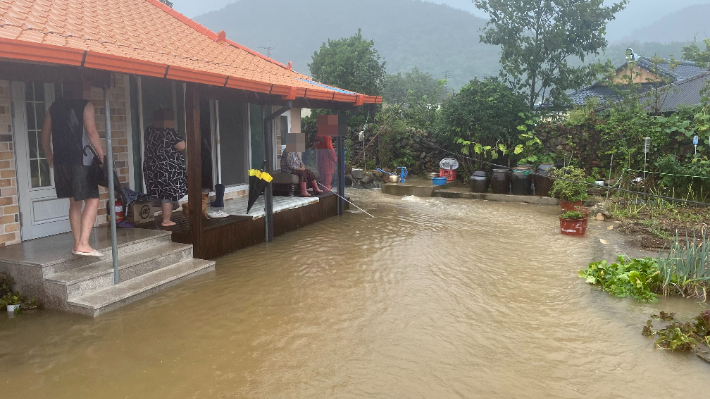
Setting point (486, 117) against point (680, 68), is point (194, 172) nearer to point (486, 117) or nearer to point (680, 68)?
point (486, 117)

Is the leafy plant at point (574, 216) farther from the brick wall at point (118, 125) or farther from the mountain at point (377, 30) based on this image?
the mountain at point (377, 30)

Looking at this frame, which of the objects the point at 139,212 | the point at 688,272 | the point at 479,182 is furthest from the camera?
the point at 479,182

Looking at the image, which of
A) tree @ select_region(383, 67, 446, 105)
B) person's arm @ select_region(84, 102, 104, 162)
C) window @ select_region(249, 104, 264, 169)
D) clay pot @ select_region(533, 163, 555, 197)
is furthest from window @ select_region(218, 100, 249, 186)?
tree @ select_region(383, 67, 446, 105)

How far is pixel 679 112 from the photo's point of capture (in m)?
11.4

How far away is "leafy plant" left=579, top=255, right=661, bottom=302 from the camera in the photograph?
16.8 feet

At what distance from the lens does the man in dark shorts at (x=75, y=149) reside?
4.79 meters

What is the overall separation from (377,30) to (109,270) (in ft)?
398

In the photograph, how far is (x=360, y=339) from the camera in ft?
13.3

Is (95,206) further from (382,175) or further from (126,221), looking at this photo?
(382,175)

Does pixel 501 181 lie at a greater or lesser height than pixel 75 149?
lesser

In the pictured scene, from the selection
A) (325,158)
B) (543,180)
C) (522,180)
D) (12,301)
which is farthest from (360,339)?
(522,180)

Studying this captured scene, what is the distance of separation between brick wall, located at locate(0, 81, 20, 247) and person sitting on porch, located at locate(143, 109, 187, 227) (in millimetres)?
1396

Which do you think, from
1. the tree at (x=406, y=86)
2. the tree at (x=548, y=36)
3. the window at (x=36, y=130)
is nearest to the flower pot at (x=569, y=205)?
the tree at (x=548, y=36)

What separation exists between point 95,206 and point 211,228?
161 cm
